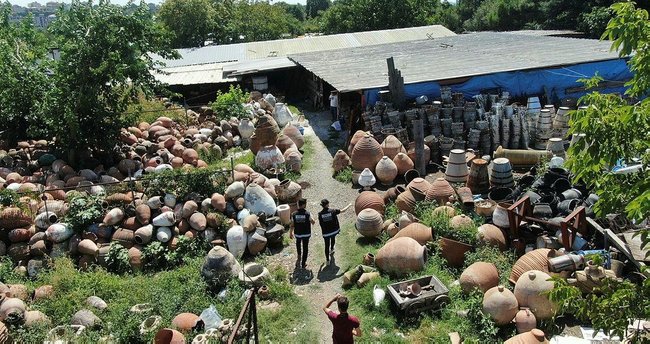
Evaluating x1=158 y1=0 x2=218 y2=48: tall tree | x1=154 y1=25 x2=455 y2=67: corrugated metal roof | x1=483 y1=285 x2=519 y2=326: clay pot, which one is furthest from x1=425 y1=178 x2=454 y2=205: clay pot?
x1=158 y1=0 x2=218 y2=48: tall tree

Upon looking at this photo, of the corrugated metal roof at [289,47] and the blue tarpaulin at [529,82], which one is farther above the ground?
the corrugated metal roof at [289,47]

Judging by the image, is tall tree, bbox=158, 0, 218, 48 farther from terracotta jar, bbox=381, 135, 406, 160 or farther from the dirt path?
terracotta jar, bbox=381, 135, 406, 160

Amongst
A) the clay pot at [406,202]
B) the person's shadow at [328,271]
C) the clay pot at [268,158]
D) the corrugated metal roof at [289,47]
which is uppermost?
the corrugated metal roof at [289,47]

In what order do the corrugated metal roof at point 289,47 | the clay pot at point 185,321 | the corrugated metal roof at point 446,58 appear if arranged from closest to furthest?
1. the clay pot at point 185,321
2. the corrugated metal roof at point 446,58
3. the corrugated metal roof at point 289,47

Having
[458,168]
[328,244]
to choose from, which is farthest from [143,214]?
[458,168]

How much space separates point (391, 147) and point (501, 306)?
666cm

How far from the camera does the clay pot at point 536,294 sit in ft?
24.0

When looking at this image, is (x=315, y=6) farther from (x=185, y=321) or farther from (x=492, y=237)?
(x=185, y=321)

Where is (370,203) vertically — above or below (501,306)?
above

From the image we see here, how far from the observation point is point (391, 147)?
13.5 meters

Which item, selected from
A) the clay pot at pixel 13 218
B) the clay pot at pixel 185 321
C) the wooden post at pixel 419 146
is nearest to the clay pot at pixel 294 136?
the wooden post at pixel 419 146

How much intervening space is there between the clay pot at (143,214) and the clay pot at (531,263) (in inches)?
261

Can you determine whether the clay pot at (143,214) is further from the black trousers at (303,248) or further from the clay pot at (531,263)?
the clay pot at (531,263)

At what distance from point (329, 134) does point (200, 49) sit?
15515mm
